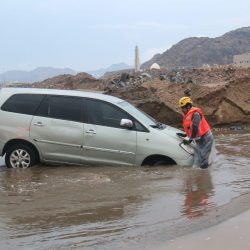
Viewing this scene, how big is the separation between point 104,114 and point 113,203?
329cm

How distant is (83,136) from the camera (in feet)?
32.2

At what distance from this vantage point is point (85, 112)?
10.0 meters

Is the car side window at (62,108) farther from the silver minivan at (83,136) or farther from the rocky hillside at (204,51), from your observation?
the rocky hillside at (204,51)

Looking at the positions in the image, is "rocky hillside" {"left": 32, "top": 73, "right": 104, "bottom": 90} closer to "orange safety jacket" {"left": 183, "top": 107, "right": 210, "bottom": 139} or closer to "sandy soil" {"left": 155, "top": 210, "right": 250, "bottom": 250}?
"orange safety jacket" {"left": 183, "top": 107, "right": 210, "bottom": 139}

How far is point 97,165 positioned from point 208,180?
7.28 ft

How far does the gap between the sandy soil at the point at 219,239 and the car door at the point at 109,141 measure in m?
4.27

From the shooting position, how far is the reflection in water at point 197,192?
21.2 ft

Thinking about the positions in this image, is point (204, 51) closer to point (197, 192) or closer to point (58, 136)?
point (58, 136)

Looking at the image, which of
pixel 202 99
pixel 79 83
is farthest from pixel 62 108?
pixel 79 83

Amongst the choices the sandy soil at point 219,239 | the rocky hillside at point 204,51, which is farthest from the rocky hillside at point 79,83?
the rocky hillside at point 204,51

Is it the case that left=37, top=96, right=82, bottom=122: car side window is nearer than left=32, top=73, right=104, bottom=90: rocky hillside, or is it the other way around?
left=37, top=96, right=82, bottom=122: car side window

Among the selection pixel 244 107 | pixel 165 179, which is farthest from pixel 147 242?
pixel 244 107

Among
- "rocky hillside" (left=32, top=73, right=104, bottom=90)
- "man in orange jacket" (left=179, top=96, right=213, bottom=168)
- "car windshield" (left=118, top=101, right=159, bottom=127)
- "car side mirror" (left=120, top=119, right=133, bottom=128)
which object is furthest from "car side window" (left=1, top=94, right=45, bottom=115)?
"rocky hillside" (left=32, top=73, right=104, bottom=90)

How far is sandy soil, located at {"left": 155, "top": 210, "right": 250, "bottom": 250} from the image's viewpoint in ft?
15.9
